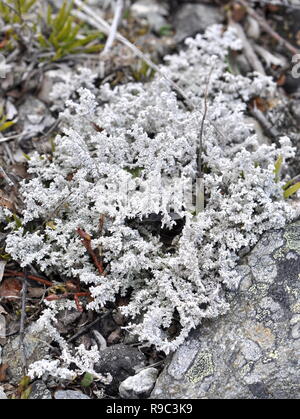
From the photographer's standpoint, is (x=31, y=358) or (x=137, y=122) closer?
(x=31, y=358)

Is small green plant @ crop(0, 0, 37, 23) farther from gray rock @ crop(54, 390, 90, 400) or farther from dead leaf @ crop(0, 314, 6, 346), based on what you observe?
gray rock @ crop(54, 390, 90, 400)

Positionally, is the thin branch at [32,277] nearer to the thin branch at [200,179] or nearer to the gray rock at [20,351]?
the gray rock at [20,351]

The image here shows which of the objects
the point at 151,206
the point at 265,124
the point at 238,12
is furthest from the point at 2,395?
the point at 238,12

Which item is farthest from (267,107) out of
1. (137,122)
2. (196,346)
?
(196,346)

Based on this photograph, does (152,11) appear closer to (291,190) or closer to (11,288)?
(291,190)

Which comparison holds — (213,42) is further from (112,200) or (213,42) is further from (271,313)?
(271,313)

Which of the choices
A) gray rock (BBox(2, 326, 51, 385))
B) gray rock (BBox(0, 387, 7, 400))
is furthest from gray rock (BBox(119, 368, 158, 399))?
gray rock (BBox(0, 387, 7, 400))
